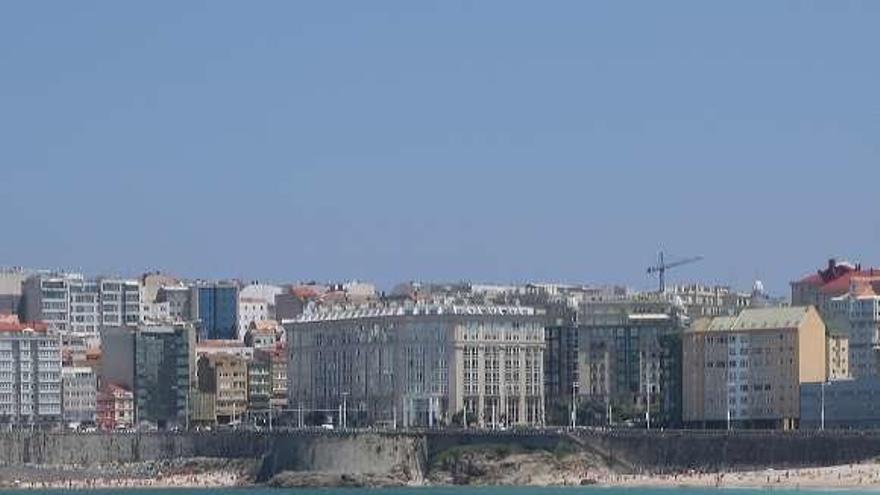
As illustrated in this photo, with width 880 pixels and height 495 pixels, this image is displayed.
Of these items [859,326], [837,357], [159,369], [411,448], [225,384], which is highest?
[859,326]

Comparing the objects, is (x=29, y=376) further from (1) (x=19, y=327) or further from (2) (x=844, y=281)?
(2) (x=844, y=281)

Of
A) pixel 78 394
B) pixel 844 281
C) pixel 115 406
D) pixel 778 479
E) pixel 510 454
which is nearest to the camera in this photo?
pixel 778 479

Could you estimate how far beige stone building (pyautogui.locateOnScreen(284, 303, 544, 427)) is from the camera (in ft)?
493

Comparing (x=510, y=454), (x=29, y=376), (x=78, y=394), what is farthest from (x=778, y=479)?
(x=78, y=394)

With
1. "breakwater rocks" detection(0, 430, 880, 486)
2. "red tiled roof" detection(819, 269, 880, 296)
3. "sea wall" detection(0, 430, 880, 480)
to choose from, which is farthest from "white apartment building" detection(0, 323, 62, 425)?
"red tiled roof" detection(819, 269, 880, 296)

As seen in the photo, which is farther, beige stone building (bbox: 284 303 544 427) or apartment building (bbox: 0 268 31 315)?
apartment building (bbox: 0 268 31 315)

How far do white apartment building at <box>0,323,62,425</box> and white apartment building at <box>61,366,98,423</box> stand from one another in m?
1.19

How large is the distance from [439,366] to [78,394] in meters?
28.1

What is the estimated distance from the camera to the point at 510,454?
132250mm

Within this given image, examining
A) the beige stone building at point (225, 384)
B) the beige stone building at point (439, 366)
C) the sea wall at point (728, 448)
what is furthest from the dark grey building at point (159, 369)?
the sea wall at point (728, 448)

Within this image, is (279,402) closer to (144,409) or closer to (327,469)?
(144,409)

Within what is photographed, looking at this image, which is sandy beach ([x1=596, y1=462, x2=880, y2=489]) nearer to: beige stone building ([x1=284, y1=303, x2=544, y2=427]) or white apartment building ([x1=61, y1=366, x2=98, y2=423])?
beige stone building ([x1=284, y1=303, x2=544, y2=427])

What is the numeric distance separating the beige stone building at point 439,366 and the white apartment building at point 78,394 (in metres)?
17.1

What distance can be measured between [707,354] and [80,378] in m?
41.8
